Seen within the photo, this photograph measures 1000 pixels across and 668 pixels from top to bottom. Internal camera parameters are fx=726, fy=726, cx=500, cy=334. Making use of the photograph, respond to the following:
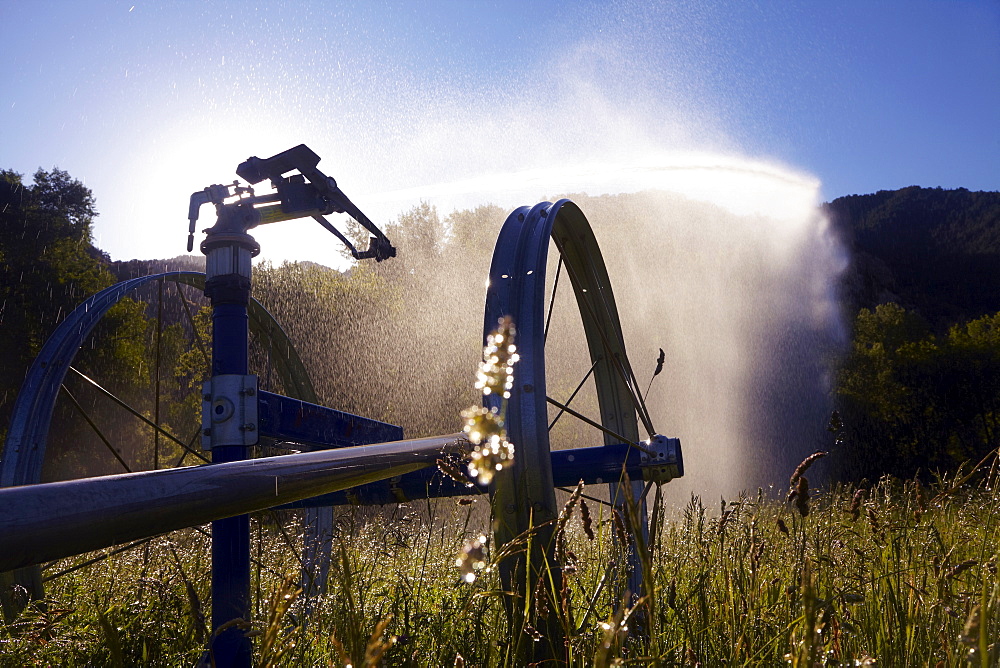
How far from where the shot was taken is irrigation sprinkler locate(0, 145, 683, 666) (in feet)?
1.94

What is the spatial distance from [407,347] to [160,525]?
23653mm

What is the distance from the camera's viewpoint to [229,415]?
2592mm

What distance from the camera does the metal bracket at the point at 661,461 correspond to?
3109 millimetres

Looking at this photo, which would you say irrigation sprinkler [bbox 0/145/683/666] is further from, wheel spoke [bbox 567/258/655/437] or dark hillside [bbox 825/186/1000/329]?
dark hillside [bbox 825/186/1000/329]

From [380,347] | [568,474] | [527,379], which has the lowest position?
[568,474]

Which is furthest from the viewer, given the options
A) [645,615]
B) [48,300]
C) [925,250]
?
[925,250]

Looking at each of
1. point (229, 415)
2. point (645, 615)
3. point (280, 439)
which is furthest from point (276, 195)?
point (645, 615)

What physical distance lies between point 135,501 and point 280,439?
2.60 metres

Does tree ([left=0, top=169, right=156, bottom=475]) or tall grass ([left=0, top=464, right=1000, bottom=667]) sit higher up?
tree ([left=0, top=169, right=156, bottom=475])

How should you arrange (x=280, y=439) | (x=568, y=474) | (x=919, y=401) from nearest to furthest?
1. (x=280, y=439)
2. (x=568, y=474)
3. (x=919, y=401)

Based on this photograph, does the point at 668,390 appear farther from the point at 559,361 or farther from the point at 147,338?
the point at 147,338

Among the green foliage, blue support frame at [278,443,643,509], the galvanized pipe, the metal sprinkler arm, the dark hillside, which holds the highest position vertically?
the dark hillside

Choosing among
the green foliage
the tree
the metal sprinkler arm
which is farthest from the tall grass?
the green foliage

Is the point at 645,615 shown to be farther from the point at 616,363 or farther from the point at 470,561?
the point at 616,363
